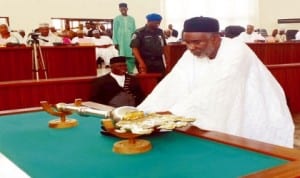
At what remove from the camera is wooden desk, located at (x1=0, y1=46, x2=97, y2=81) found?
23.9 feet

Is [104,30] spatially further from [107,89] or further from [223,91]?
[223,91]

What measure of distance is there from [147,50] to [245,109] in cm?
335

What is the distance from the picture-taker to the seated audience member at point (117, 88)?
15.7 ft

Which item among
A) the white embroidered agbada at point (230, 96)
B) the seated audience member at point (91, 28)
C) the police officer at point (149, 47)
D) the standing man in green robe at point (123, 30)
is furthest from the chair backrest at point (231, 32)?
the white embroidered agbada at point (230, 96)

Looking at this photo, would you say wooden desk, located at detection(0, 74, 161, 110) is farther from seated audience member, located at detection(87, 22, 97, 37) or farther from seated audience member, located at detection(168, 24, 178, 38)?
seated audience member, located at detection(168, 24, 178, 38)

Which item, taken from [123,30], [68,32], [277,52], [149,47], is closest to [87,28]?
[68,32]

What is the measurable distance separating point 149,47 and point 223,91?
137 inches

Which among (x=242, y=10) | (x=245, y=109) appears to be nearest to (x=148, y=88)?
(x=245, y=109)

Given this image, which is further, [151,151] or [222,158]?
[151,151]

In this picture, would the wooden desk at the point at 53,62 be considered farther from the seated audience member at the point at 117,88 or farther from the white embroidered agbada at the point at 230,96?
the white embroidered agbada at the point at 230,96

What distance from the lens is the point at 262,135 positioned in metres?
2.69

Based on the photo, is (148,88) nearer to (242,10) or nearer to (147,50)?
(147,50)

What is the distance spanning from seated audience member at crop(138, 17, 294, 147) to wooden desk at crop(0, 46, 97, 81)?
16.4 feet

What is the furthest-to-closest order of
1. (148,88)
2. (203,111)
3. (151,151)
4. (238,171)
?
(148,88), (203,111), (151,151), (238,171)
